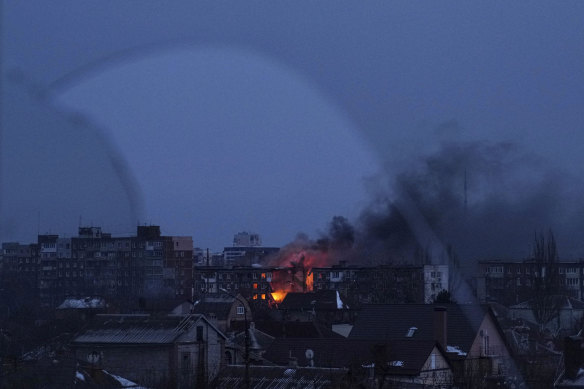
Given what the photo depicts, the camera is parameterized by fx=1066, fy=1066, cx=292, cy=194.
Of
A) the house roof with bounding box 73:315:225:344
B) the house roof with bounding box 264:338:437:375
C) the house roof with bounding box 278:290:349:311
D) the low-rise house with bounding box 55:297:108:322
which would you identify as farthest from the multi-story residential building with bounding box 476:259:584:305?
the house roof with bounding box 264:338:437:375

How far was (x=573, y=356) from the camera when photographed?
20.0m

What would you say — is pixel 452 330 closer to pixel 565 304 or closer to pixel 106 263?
pixel 565 304

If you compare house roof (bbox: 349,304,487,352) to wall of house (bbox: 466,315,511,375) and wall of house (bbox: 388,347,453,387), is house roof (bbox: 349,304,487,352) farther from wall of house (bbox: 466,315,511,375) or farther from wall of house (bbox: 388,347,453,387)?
wall of house (bbox: 388,347,453,387)

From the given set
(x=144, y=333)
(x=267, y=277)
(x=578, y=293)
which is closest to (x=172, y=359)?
(x=144, y=333)

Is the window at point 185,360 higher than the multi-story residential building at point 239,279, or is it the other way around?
the multi-story residential building at point 239,279

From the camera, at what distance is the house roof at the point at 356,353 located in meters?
23.8

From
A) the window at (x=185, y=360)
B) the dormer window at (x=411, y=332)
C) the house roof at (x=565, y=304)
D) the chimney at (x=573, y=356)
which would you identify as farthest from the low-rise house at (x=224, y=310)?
the chimney at (x=573, y=356)

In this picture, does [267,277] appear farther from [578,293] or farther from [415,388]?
[415,388]

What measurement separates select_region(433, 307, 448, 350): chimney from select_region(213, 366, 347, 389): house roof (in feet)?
18.2

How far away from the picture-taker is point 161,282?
83.3m

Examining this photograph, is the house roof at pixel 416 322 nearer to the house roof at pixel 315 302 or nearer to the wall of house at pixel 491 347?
the wall of house at pixel 491 347

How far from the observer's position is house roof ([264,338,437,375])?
2378cm

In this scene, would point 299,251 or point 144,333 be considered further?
point 299,251

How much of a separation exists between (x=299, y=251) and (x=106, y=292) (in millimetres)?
14390
